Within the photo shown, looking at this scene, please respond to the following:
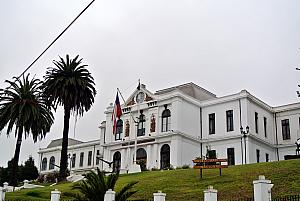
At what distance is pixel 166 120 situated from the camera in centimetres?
5575

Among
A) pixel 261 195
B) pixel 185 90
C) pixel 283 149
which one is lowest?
pixel 261 195

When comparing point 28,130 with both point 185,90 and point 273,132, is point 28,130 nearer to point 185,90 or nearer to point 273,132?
point 185,90

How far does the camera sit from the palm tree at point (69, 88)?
4884 centimetres

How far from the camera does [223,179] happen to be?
2977 centimetres

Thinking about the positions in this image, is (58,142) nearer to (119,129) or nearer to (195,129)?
(119,129)

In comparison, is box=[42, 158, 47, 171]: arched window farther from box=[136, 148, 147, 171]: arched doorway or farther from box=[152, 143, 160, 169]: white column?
box=[152, 143, 160, 169]: white column

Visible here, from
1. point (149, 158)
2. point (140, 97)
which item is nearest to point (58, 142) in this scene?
point (140, 97)

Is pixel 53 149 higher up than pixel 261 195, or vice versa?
pixel 53 149

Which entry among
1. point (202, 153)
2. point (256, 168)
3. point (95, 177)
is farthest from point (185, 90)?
point (95, 177)

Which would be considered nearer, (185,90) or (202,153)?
(202,153)

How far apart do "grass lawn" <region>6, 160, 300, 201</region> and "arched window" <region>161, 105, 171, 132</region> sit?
1859 cm

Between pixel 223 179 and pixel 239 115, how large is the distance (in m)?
25.1

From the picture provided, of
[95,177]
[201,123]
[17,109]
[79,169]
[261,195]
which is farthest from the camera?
[79,169]

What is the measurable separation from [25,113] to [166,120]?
16.5 meters
